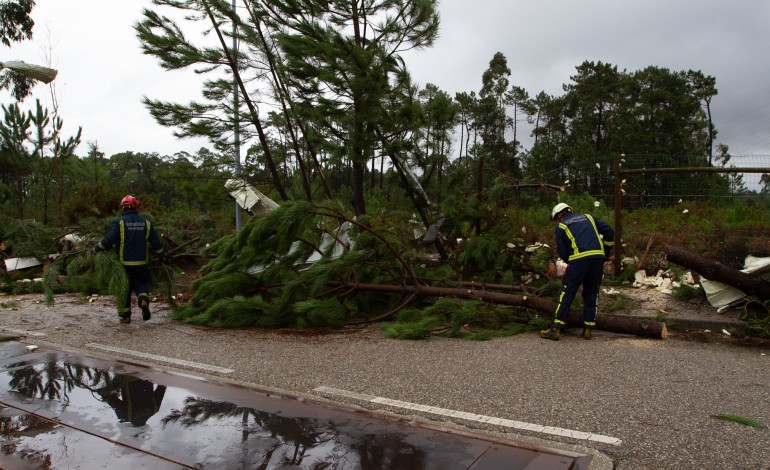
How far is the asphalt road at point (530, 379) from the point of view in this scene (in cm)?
333

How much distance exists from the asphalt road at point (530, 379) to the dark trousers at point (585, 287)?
0.92 feet

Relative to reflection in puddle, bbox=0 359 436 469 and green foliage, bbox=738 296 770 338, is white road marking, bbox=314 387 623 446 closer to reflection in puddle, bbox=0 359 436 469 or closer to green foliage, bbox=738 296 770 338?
reflection in puddle, bbox=0 359 436 469

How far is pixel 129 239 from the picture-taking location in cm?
778

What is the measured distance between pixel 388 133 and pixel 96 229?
18.9ft

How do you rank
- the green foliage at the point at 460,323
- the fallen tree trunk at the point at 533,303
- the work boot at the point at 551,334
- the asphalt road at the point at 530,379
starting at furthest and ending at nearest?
the green foliage at the point at 460,323
the work boot at the point at 551,334
the fallen tree trunk at the point at 533,303
the asphalt road at the point at 530,379

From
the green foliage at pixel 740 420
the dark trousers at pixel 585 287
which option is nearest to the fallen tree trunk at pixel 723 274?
the dark trousers at pixel 585 287

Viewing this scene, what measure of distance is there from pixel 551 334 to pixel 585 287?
68 centimetres

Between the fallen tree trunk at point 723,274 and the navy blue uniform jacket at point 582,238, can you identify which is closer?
the fallen tree trunk at point 723,274

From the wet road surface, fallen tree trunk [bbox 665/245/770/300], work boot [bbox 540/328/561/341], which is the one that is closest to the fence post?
fallen tree trunk [bbox 665/245/770/300]

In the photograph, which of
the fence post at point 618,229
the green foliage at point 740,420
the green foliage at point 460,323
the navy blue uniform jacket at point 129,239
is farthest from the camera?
the fence post at point 618,229

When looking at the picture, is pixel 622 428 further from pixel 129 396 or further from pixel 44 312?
pixel 44 312

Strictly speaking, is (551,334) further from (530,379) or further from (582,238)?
(530,379)

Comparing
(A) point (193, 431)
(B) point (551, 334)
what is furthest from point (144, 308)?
(B) point (551, 334)

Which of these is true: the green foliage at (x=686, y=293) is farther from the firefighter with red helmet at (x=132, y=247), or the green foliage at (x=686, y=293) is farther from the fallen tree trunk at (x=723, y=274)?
the firefighter with red helmet at (x=132, y=247)
